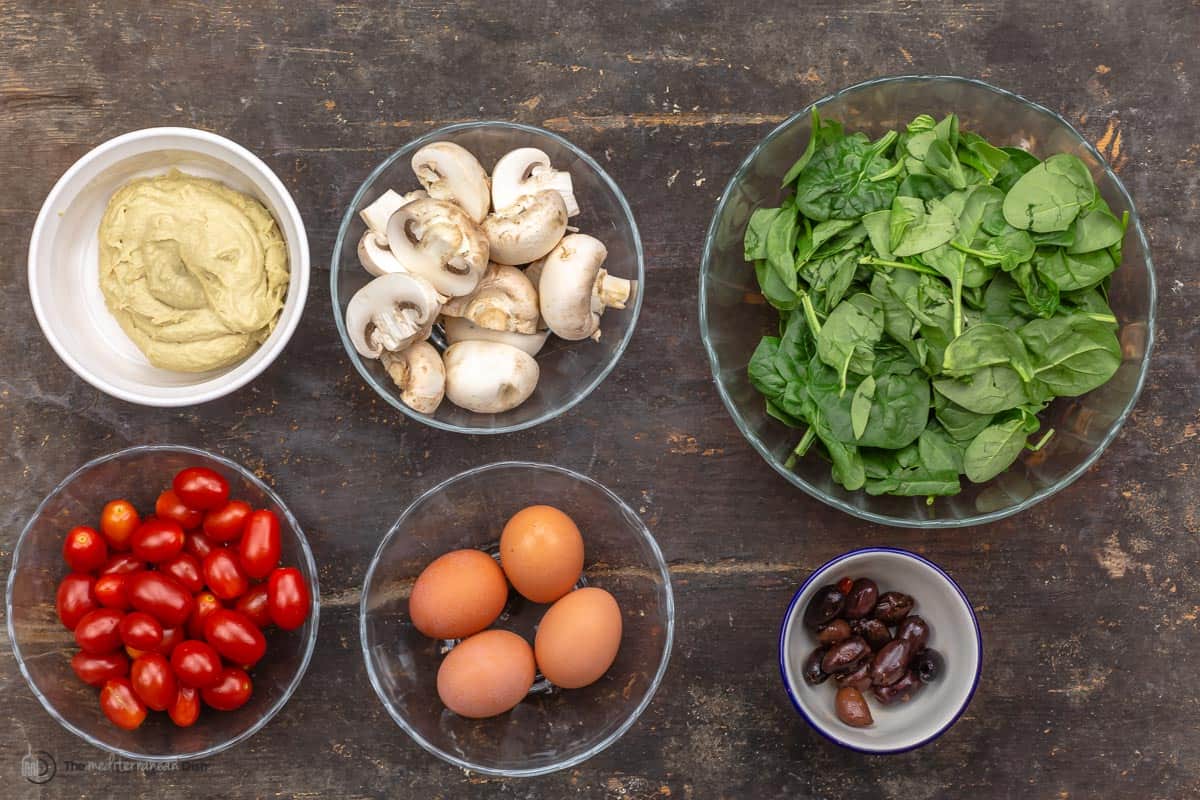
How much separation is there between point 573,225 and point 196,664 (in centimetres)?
89

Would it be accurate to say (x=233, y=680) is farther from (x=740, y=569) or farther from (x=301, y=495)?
(x=740, y=569)

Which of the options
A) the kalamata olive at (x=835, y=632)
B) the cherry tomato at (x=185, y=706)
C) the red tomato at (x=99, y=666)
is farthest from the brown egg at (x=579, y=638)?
the red tomato at (x=99, y=666)

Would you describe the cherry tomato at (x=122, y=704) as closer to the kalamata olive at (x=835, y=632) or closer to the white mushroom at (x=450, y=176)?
the white mushroom at (x=450, y=176)

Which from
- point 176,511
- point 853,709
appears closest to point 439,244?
point 176,511

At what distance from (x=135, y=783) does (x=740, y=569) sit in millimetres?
1087

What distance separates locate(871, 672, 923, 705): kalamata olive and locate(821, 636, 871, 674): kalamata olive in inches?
3.0

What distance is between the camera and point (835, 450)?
4.36 ft

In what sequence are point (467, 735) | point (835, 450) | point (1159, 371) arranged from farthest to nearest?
point (1159, 371) → point (467, 735) → point (835, 450)

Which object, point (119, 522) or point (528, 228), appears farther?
point (119, 522)

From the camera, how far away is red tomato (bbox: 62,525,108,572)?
1.40m

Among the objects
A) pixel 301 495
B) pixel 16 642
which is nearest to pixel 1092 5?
pixel 301 495

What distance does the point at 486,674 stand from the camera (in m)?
1.32

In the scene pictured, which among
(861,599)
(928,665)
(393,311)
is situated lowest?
(928,665)

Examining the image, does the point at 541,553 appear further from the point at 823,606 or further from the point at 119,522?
the point at 119,522
